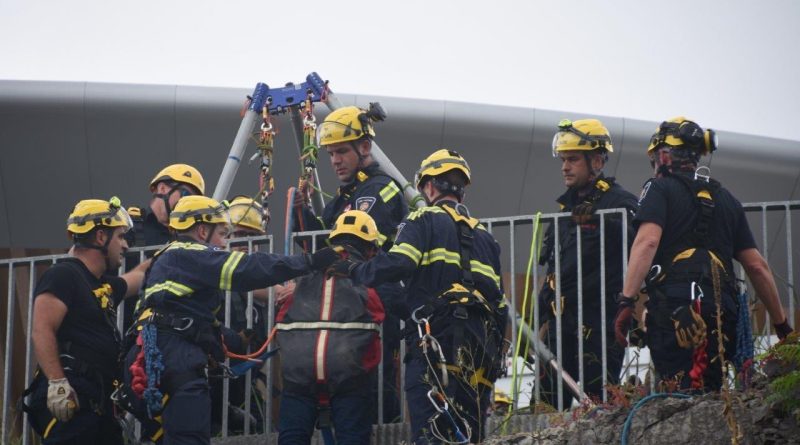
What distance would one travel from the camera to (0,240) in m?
15.9

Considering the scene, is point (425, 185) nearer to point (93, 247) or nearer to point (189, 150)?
point (93, 247)

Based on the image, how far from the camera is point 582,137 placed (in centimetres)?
926

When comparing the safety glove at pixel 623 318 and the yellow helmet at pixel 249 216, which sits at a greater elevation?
the yellow helmet at pixel 249 216

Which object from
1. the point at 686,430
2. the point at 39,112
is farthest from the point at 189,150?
the point at 686,430

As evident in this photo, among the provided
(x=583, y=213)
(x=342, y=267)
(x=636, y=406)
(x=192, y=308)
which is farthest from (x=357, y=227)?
(x=636, y=406)

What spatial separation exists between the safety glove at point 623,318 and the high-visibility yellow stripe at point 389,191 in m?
1.76

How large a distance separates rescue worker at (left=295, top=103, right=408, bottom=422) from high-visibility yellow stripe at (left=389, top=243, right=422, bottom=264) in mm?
709

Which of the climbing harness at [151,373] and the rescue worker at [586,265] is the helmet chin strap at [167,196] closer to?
the climbing harness at [151,373]

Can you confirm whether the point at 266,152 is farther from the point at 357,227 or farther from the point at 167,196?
the point at 357,227

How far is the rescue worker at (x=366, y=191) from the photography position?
347 inches

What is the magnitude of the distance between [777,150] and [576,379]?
983 cm

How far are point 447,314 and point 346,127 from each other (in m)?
1.87

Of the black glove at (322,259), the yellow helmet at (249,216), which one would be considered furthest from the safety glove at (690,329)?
the yellow helmet at (249,216)

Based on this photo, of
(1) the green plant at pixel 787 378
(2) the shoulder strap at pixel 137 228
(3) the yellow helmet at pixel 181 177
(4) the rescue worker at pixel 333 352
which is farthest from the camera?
(3) the yellow helmet at pixel 181 177
